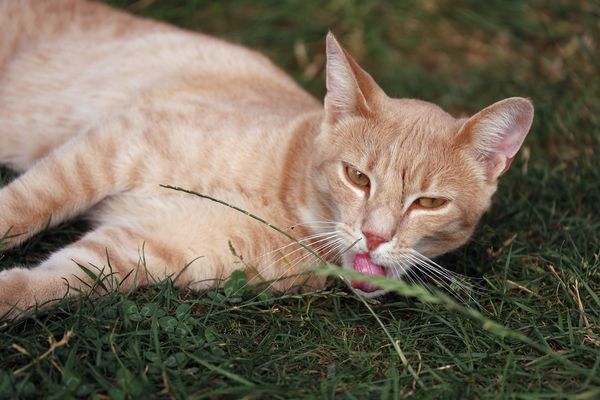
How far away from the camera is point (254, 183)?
10.5ft

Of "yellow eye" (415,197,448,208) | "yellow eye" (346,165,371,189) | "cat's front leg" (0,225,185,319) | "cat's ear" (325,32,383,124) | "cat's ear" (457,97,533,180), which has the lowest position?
"cat's front leg" (0,225,185,319)

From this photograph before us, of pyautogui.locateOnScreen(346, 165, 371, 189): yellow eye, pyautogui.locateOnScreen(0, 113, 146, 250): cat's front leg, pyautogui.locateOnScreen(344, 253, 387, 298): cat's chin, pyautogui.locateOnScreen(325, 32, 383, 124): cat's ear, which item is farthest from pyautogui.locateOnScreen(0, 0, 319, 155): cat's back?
pyautogui.locateOnScreen(344, 253, 387, 298): cat's chin

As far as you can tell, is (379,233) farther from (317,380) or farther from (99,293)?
(99,293)

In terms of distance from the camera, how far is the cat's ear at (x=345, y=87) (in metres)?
2.90

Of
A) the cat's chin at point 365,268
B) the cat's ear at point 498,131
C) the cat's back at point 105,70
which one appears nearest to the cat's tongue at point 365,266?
the cat's chin at point 365,268

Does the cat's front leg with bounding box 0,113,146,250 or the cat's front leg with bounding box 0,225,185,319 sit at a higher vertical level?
the cat's front leg with bounding box 0,113,146,250

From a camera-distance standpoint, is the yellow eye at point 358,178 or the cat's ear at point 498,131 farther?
the yellow eye at point 358,178

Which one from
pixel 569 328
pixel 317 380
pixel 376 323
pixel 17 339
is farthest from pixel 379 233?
pixel 17 339

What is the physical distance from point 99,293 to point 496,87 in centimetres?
345

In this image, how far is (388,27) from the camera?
5.65 metres

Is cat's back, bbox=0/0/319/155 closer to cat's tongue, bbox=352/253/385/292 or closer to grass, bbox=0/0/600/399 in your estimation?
grass, bbox=0/0/600/399

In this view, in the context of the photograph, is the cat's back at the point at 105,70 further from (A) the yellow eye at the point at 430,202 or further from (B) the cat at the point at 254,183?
(A) the yellow eye at the point at 430,202

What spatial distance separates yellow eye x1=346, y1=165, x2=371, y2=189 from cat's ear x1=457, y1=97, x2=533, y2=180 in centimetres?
42

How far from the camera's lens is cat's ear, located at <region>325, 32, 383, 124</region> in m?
2.90
